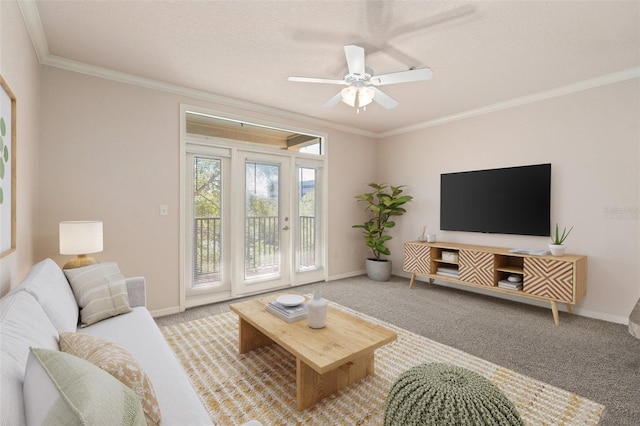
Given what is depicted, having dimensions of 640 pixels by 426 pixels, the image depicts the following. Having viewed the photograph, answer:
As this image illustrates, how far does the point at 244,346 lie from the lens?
2375 mm

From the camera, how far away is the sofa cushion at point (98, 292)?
191cm

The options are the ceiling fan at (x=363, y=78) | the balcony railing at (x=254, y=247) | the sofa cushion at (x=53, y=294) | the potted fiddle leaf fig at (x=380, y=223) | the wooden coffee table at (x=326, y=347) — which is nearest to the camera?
the sofa cushion at (x=53, y=294)

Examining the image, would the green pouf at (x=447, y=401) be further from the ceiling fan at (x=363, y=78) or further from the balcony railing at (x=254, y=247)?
the balcony railing at (x=254, y=247)

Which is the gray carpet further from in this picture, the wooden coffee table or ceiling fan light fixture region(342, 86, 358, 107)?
ceiling fan light fixture region(342, 86, 358, 107)

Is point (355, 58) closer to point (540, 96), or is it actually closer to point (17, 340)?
point (17, 340)

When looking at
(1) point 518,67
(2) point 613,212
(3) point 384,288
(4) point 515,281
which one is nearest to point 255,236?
(3) point 384,288

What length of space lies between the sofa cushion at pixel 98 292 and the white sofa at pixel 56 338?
0.04 m

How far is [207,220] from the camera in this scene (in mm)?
3633

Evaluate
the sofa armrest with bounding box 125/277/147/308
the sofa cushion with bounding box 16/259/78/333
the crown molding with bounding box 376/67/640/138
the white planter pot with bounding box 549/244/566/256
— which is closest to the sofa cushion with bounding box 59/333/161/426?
the sofa cushion with bounding box 16/259/78/333

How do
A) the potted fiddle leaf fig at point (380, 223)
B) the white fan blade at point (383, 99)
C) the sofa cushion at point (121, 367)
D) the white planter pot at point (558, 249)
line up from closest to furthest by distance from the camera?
the sofa cushion at point (121, 367), the white fan blade at point (383, 99), the white planter pot at point (558, 249), the potted fiddle leaf fig at point (380, 223)

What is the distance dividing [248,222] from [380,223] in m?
2.18

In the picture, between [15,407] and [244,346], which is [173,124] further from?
[15,407]

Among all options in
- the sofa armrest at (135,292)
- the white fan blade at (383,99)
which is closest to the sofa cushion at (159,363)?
the sofa armrest at (135,292)

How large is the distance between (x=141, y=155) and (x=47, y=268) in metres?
1.59
